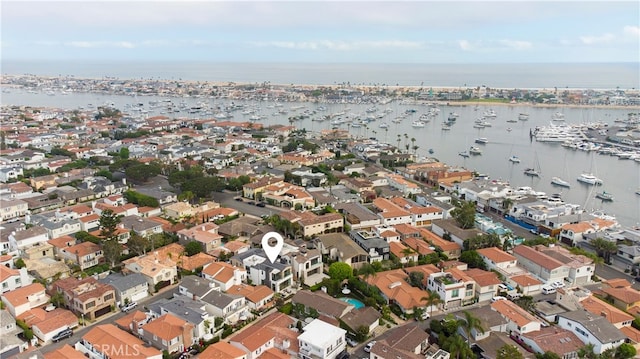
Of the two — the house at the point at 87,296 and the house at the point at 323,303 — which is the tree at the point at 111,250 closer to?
the house at the point at 87,296

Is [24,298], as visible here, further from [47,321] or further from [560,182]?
[560,182]

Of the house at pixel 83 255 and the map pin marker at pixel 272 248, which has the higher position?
the map pin marker at pixel 272 248

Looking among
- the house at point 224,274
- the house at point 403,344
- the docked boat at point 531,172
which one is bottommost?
the house at point 403,344

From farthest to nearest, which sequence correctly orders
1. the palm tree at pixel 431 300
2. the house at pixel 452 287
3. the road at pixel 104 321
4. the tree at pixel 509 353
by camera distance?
the house at pixel 452 287, the palm tree at pixel 431 300, the road at pixel 104 321, the tree at pixel 509 353

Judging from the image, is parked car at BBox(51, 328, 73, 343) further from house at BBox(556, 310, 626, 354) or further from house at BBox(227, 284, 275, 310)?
house at BBox(556, 310, 626, 354)

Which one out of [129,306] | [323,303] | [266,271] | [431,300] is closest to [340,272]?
[323,303]

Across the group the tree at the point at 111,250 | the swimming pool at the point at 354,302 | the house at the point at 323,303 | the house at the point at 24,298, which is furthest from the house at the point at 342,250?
the house at the point at 24,298

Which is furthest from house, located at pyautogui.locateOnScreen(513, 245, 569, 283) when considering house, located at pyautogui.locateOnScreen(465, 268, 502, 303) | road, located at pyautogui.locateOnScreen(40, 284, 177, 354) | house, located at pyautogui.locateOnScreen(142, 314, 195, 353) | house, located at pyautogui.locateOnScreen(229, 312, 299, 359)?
road, located at pyautogui.locateOnScreen(40, 284, 177, 354)
